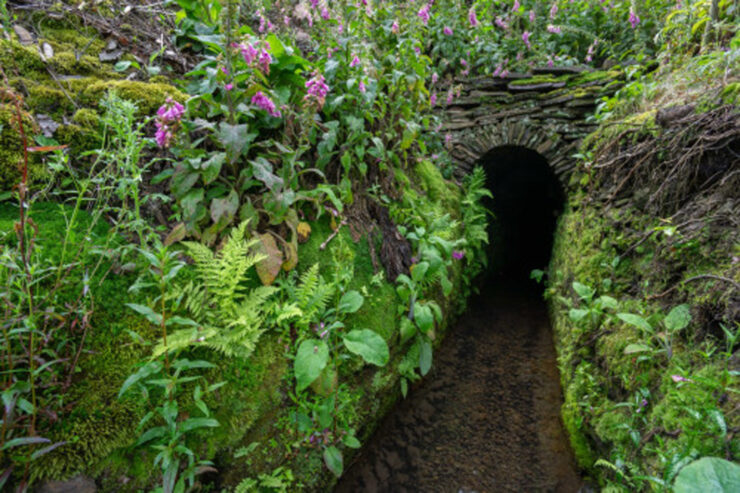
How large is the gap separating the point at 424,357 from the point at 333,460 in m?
1.15

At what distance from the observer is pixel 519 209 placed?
25.3 ft

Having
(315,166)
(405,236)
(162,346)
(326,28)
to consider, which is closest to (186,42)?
(326,28)

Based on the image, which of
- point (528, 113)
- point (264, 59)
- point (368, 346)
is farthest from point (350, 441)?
point (528, 113)

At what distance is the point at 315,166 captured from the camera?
2775 millimetres

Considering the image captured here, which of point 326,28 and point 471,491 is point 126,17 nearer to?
point 326,28

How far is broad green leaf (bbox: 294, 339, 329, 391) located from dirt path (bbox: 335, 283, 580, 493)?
3.20 ft

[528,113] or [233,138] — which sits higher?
[528,113]

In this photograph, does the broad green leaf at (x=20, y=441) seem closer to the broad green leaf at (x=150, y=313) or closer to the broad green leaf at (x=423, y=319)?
the broad green leaf at (x=150, y=313)

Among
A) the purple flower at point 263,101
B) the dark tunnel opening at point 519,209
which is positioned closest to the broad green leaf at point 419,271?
the purple flower at point 263,101

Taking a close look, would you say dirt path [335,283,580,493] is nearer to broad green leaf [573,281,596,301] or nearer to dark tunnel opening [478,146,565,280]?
broad green leaf [573,281,596,301]

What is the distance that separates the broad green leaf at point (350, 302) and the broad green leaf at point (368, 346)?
145 millimetres

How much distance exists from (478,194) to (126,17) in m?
4.60

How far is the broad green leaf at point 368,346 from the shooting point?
7.03 ft

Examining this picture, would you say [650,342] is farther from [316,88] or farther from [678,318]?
[316,88]
